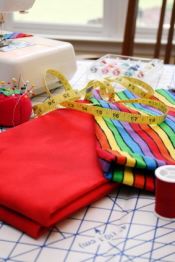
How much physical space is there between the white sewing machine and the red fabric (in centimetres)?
10

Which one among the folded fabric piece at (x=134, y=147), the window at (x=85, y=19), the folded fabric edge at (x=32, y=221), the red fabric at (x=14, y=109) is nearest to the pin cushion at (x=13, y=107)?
the red fabric at (x=14, y=109)

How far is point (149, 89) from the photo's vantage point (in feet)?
3.94

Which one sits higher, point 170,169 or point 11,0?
point 11,0

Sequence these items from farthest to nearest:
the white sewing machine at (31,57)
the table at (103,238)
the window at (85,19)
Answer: the window at (85,19) → the white sewing machine at (31,57) → the table at (103,238)

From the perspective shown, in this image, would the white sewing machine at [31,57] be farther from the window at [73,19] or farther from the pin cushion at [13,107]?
A: the window at [73,19]

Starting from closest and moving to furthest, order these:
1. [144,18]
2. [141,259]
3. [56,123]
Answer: [141,259] → [56,123] → [144,18]

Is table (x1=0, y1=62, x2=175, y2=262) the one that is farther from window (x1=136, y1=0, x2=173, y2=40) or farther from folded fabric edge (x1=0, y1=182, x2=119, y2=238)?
window (x1=136, y1=0, x2=173, y2=40)

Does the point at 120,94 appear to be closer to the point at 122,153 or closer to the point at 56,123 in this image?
the point at 56,123

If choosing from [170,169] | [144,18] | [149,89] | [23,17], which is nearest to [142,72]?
[149,89]

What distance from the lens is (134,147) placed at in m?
0.86

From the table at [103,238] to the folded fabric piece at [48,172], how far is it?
2 cm

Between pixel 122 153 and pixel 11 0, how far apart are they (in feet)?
1.86

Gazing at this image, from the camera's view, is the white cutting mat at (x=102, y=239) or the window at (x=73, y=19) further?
the window at (x=73, y=19)

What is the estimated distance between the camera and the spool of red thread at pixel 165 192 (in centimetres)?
69
